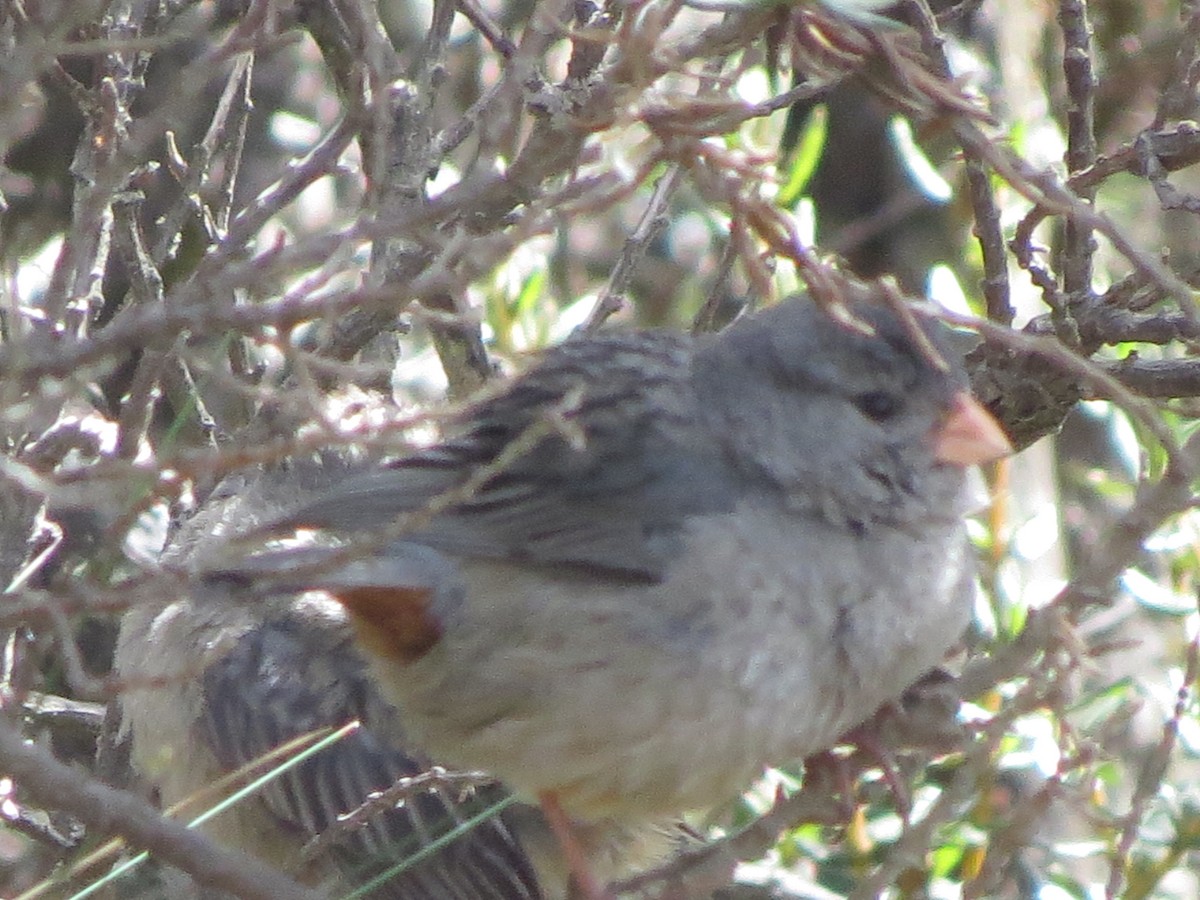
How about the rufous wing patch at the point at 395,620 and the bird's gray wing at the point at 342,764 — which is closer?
the rufous wing patch at the point at 395,620

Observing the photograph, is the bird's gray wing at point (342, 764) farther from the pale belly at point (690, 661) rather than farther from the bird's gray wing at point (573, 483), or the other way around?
the bird's gray wing at point (573, 483)

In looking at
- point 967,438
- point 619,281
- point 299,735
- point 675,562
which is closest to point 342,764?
point 299,735

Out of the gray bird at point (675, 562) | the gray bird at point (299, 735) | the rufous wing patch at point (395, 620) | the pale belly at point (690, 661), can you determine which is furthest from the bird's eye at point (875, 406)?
the gray bird at point (299, 735)

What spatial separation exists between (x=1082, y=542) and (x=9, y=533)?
2.98 metres

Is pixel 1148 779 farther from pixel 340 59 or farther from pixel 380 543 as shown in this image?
pixel 340 59

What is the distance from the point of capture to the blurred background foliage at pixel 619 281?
1948 mm

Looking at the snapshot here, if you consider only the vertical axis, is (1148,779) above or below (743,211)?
below

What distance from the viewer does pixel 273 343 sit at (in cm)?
187

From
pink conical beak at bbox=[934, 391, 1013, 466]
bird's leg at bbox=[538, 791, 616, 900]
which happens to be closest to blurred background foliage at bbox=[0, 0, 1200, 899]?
Result: pink conical beak at bbox=[934, 391, 1013, 466]

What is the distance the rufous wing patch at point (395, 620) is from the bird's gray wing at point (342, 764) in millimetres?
573

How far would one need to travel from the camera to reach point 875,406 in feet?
9.50

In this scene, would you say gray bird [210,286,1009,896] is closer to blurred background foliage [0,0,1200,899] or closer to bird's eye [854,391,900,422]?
bird's eye [854,391,900,422]

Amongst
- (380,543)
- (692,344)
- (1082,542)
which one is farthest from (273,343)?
(1082,542)

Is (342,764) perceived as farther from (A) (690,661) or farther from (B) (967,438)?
(B) (967,438)
